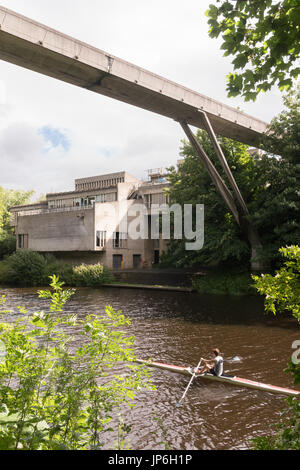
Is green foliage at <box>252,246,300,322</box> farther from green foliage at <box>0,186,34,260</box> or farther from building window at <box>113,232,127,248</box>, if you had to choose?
green foliage at <box>0,186,34,260</box>

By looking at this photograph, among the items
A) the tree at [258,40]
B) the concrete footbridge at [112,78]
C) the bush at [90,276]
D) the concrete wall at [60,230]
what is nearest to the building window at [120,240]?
the concrete wall at [60,230]

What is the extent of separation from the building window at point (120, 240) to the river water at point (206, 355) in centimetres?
1799

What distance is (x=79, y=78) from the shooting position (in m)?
15.4

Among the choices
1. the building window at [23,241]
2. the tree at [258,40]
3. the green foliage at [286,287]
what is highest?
the tree at [258,40]

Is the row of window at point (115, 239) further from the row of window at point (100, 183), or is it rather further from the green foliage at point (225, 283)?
the green foliage at point (225, 283)

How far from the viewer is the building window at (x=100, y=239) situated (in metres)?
37.1

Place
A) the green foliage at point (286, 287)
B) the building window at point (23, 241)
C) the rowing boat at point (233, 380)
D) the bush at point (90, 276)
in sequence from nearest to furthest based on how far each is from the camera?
the green foliage at point (286, 287) → the rowing boat at point (233, 380) → the bush at point (90, 276) → the building window at point (23, 241)

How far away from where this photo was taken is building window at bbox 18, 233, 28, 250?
142 feet

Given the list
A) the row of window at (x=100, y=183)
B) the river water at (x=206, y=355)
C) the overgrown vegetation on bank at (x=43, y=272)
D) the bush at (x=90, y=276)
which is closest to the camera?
the river water at (x=206, y=355)

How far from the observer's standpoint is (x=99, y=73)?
49.1ft

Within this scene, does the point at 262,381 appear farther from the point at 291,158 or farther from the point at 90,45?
the point at 291,158

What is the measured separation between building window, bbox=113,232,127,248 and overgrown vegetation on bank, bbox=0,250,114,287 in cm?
646

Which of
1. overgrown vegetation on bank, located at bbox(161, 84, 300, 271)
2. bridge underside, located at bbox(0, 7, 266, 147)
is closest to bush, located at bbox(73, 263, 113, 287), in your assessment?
overgrown vegetation on bank, located at bbox(161, 84, 300, 271)

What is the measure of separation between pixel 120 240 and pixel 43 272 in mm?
10037
